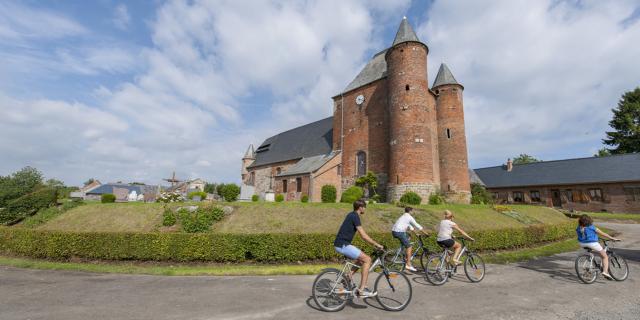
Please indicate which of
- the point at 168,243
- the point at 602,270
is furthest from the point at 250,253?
the point at 602,270

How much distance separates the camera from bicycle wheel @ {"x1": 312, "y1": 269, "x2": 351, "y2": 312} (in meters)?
5.67

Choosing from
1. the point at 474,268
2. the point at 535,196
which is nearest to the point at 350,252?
the point at 474,268

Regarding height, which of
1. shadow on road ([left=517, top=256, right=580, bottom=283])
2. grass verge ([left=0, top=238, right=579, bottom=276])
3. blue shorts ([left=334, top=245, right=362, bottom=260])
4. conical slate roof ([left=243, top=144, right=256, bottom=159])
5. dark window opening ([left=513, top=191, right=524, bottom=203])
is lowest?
grass verge ([left=0, top=238, right=579, bottom=276])

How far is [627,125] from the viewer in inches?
1912

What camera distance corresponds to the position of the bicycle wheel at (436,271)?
7672mm

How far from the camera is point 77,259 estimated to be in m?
11.7

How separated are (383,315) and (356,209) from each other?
208cm

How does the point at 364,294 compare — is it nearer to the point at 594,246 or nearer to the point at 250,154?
the point at 594,246

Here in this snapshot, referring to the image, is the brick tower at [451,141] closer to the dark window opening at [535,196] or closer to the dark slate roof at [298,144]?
the dark slate roof at [298,144]

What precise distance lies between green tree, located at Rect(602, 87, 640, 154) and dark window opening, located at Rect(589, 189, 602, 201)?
817 inches

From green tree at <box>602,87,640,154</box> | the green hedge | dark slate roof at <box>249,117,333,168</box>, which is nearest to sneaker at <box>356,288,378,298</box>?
the green hedge

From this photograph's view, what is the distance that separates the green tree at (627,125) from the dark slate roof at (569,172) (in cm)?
1611

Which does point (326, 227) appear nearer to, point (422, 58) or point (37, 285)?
point (37, 285)

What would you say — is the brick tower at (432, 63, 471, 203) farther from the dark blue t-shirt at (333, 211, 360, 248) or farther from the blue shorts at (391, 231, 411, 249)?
the dark blue t-shirt at (333, 211, 360, 248)
